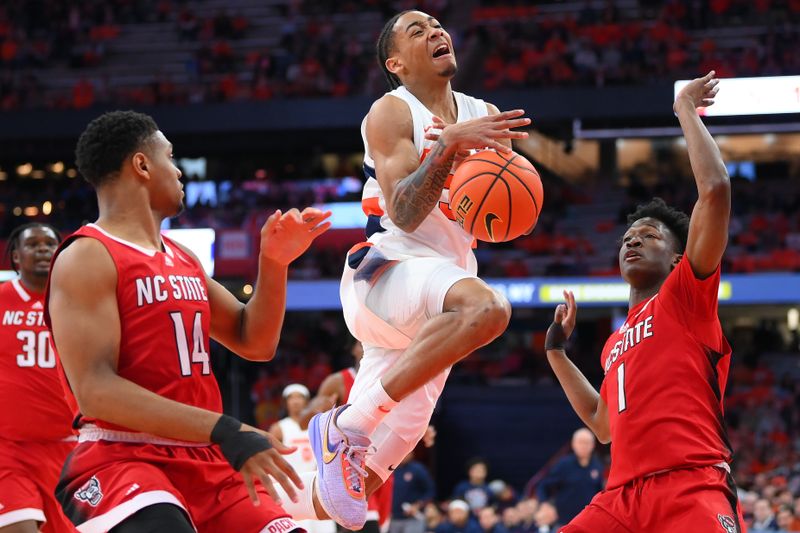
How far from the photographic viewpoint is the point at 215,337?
179 inches

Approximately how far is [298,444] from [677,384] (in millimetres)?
6785

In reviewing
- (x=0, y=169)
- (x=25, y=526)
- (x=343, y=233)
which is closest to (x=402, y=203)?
(x=25, y=526)

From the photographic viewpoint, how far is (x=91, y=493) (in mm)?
3744

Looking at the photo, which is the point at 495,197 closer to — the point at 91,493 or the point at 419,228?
the point at 419,228

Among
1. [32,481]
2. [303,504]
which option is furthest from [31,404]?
A: [303,504]

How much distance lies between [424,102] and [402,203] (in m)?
0.73

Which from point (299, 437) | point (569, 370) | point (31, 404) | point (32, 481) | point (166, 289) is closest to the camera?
point (166, 289)

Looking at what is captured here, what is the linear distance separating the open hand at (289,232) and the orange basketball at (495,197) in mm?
641

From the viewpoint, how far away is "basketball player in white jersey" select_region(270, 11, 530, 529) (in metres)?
4.70

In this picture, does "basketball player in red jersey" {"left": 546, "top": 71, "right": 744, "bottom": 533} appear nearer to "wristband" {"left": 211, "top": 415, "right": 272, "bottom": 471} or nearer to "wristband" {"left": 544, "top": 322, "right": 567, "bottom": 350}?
"wristband" {"left": 544, "top": 322, "right": 567, "bottom": 350}

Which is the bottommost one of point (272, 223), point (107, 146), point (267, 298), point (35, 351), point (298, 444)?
point (298, 444)

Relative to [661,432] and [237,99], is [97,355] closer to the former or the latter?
[661,432]

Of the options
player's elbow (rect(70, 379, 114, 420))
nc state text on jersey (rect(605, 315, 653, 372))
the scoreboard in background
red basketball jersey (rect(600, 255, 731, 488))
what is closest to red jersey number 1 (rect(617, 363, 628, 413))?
red basketball jersey (rect(600, 255, 731, 488))

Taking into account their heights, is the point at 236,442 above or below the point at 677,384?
above
